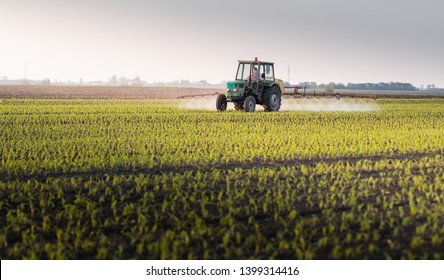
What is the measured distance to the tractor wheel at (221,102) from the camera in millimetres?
28609

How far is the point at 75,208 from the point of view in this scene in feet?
28.2

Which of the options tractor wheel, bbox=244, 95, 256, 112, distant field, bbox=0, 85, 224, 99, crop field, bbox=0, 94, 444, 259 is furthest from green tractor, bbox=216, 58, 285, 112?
distant field, bbox=0, 85, 224, 99

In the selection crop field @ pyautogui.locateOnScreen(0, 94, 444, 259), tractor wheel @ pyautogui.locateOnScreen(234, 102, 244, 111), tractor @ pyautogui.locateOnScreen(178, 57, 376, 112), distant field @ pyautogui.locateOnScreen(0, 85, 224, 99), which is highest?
tractor @ pyautogui.locateOnScreen(178, 57, 376, 112)

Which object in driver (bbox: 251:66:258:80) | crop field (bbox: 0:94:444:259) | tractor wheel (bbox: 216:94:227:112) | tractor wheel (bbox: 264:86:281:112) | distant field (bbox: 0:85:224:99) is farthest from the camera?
distant field (bbox: 0:85:224:99)

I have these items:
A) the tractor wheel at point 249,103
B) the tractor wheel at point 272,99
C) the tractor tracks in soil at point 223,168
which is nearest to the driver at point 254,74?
the tractor wheel at point 249,103

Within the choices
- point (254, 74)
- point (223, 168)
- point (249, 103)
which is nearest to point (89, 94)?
point (249, 103)

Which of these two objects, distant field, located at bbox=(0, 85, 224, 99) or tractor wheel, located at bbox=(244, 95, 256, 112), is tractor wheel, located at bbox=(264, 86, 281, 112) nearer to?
tractor wheel, located at bbox=(244, 95, 256, 112)

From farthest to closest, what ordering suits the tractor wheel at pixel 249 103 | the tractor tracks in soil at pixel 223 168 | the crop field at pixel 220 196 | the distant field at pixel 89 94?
the distant field at pixel 89 94, the tractor wheel at pixel 249 103, the tractor tracks in soil at pixel 223 168, the crop field at pixel 220 196

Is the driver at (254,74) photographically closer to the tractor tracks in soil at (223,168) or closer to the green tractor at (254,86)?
the green tractor at (254,86)

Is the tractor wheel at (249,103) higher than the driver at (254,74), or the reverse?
the driver at (254,74)

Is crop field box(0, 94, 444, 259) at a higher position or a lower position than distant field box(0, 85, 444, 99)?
lower

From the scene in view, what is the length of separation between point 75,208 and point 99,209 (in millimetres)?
342

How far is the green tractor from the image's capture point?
87.4 ft
